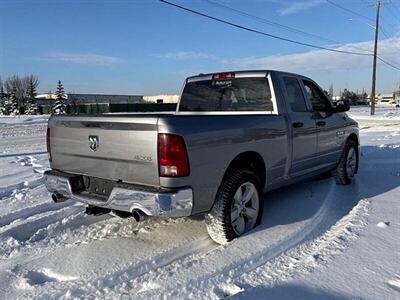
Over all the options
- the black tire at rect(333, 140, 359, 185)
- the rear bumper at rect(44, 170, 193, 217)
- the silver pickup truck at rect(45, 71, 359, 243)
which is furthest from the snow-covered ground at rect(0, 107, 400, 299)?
the black tire at rect(333, 140, 359, 185)

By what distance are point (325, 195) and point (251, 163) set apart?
1887 millimetres

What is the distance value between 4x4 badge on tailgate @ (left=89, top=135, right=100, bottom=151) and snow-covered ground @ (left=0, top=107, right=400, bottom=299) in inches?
41.0

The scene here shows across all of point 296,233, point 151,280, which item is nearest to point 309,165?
point 296,233

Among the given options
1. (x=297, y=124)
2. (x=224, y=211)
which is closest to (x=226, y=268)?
(x=224, y=211)

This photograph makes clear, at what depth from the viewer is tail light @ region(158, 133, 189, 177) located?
3.51 meters

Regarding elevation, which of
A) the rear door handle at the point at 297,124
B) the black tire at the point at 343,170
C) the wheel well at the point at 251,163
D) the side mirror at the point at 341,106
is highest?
the side mirror at the point at 341,106

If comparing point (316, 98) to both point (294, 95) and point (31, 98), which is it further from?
point (31, 98)

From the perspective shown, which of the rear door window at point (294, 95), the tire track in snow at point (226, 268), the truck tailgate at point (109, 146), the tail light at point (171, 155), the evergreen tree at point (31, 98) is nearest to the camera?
the tire track in snow at point (226, 268)

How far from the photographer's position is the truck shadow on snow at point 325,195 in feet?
16.2

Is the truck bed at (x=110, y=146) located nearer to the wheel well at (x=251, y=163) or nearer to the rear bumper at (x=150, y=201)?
the rear bumper at (x=150, y=201)

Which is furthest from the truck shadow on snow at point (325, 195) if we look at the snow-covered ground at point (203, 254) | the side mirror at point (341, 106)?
the side mirror at point (341, 106)

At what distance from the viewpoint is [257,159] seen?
4.66 m

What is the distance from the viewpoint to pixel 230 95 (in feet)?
17.7

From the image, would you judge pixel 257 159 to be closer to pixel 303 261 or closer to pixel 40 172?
pixel 303 261
